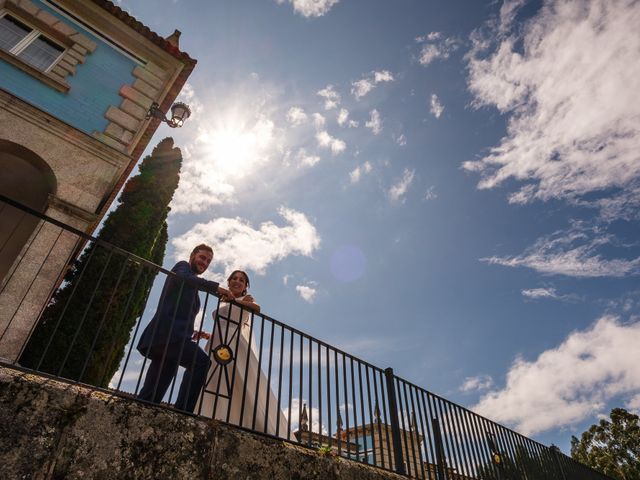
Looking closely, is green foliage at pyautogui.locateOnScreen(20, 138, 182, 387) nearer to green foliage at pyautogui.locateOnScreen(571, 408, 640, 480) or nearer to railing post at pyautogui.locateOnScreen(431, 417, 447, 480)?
railing post at pyautogui.locateOnScreen(431, 417, 447, 480)

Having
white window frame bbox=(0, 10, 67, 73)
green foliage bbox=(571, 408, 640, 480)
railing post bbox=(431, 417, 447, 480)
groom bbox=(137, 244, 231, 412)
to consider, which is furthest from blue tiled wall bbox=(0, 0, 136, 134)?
green foliage bbox=(571, 408, 640, 480)

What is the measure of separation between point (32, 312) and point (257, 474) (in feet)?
14.1

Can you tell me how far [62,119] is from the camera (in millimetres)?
6441

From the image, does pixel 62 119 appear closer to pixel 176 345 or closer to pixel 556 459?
pixel 176 345

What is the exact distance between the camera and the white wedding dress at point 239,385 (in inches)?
143

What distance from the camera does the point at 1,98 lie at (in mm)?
5926

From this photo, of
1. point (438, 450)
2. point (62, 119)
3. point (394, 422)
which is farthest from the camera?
point (62, 119)

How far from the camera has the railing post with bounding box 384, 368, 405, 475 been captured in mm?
4574

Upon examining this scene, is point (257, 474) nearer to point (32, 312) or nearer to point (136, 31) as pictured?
point (32, 312)

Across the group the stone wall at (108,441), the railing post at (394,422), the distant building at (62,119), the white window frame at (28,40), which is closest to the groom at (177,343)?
the stone wall at (108,441)

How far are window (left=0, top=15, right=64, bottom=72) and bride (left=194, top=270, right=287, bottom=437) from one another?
264 inches

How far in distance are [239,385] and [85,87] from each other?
22.8 ft

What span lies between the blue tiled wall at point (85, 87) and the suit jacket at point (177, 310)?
489cm

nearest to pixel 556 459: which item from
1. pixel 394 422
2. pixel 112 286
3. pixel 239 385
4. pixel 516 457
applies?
pixel 516 457
